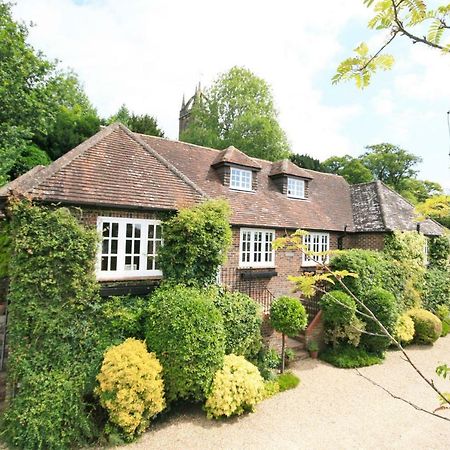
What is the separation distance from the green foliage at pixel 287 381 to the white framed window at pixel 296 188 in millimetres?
10202

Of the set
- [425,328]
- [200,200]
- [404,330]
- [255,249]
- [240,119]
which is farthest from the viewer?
[240,119]

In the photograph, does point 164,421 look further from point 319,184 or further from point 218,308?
point 319,184

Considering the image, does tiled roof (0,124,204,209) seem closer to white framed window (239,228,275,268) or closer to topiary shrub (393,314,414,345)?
white framed window (239,228,275,268)

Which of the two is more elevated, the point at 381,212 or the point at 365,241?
the point at 381,212

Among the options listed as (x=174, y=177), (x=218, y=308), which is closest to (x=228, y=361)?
(x=218, y=308)

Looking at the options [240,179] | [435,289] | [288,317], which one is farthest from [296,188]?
[288,317]

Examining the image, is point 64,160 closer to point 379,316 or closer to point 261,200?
point 261,200

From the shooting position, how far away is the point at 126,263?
9125 mm

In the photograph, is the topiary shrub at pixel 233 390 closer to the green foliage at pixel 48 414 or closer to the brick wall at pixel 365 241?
the green foliage at pixel 48 414

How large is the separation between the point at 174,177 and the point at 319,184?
42.8 feet

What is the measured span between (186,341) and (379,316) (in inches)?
325

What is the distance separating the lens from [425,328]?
13.8 metres

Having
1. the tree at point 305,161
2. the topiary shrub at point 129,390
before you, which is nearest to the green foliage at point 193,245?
the topiary shrub at point 129,390

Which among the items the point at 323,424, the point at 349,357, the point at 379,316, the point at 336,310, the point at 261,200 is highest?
the point at 261,200
